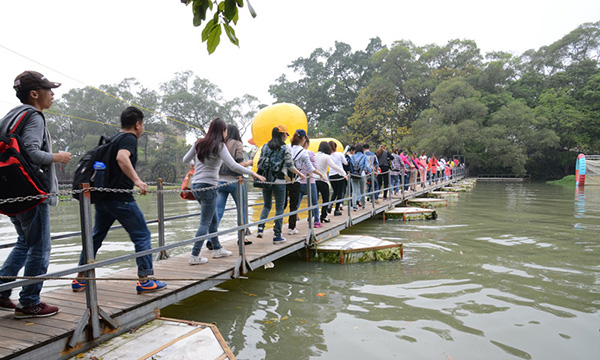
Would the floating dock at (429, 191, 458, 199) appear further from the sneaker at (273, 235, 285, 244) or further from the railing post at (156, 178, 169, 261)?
the railing post at (156, 178, 169, 261)

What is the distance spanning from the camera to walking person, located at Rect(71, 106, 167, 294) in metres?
3.06

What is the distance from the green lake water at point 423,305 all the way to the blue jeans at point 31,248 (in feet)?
5.39

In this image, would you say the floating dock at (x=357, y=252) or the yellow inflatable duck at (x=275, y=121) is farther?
the yellow inflatable duck at (x=275, y=121)

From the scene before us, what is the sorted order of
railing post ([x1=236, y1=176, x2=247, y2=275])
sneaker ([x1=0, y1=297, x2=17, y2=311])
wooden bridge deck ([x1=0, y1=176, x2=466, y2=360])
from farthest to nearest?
1. railing post ([x1=236, y1=176, x2=247, y2=275])
2. sneaker ([x1=0, y1=297, x2=17, y2=311])
3. wooden bridge deck ([x1=0, y1=176, x2=466, y2=360])

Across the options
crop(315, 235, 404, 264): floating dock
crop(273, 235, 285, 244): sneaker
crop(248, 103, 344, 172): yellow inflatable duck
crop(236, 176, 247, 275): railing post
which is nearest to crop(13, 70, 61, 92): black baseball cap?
crop(236, 176, 247, 275): railing post

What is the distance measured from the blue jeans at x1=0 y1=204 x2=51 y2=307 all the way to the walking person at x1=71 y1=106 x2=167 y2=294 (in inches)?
14.1

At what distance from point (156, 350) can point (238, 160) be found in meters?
2.58

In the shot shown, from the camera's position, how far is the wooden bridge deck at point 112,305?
2.42 metres

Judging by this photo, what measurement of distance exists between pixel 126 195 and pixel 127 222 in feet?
0.73

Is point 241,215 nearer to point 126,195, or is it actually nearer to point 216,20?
point 126,195

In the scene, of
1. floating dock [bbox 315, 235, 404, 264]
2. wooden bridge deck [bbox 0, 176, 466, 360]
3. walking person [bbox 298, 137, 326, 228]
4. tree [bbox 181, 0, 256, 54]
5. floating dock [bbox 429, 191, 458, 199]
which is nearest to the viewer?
tree [bbox 181, 0, 256, 54]

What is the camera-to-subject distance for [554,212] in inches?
503

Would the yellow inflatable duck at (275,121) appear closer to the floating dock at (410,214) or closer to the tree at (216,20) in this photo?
the floating dock at (410,214)

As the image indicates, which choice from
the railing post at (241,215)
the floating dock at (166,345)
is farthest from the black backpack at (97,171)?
the railing post at (241,215)
